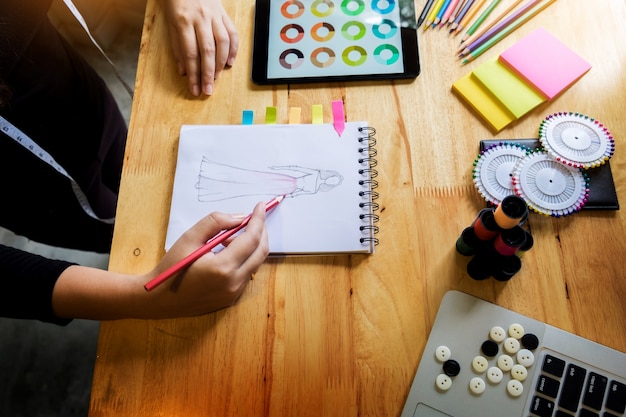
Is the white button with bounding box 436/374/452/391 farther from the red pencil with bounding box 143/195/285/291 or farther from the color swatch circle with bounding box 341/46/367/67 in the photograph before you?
the color swatch circle with bounding box 341/46/367/67

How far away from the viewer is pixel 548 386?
21.3 inches

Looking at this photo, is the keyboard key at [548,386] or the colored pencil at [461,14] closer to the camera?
the keyboard key at [548,386]

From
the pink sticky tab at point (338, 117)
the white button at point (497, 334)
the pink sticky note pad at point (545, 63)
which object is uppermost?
the pink sticky note pad at point (545, 63)

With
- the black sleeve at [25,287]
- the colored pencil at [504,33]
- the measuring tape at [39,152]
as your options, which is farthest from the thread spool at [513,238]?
the measuring tape at [39,152]

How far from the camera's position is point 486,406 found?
54cm

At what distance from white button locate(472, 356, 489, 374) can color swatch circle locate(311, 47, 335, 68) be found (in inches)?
19.9

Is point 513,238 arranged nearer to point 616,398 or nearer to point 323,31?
point 616,398

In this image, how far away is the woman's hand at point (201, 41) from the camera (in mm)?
729

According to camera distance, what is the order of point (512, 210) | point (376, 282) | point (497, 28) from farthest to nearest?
point (497, 28), point (376, 282), point (512, 210)

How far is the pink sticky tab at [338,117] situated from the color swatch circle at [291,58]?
0.10 meters

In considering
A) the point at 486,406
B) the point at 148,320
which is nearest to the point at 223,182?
the point at 148,320

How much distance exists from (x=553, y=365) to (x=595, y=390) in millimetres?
52

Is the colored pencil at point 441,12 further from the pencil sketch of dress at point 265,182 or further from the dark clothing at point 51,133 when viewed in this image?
the dark clothing at point 51,133

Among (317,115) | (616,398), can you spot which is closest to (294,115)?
(317,115)
